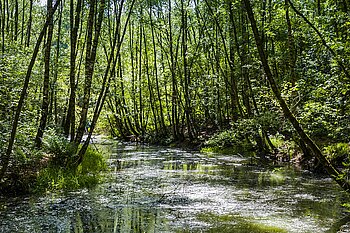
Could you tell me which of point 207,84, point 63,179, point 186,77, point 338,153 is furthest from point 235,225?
point 207,84

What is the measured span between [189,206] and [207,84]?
19883 mm

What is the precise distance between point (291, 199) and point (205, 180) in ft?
12.8

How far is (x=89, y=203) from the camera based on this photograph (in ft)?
29.8

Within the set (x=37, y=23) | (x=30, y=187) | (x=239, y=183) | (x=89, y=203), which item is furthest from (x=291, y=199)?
(x=37, y=23)

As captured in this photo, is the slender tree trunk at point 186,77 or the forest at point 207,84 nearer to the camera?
the forest at point 207,84

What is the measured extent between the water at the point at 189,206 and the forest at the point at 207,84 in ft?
3.33

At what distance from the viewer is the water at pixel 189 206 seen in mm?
7133

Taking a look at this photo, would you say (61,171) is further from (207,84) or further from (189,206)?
(207,84)

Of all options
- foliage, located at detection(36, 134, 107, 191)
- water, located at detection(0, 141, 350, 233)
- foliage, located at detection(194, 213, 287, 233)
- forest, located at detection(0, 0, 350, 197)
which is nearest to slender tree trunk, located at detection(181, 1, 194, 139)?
forest, located at detection(0, 0, 350, 197)

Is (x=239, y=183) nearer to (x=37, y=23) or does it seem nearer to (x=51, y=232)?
(x=51, y=232)

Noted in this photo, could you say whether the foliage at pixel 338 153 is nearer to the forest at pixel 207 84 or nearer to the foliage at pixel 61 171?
the forest at pixel 207 84

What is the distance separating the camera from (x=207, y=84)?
28156 mm

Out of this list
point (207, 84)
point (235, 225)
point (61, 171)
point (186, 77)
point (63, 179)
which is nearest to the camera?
point (235, 225)

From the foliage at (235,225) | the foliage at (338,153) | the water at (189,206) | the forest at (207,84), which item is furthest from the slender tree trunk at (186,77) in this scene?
the foliage at (235,225)
